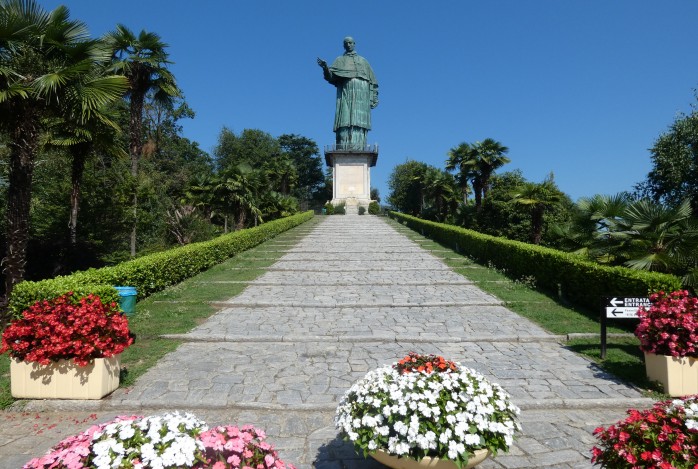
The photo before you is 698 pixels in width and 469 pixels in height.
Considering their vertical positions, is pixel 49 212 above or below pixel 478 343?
above

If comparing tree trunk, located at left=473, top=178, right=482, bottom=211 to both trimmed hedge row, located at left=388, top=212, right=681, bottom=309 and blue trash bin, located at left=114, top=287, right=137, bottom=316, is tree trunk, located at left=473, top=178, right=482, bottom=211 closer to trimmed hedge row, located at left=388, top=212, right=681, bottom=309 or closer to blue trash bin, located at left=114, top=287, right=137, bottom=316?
trimmed hedge row, located at left=388, top=212, right=681, bottom=309

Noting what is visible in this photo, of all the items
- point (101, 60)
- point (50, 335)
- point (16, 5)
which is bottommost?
point (50, 335)

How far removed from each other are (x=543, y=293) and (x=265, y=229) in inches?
733

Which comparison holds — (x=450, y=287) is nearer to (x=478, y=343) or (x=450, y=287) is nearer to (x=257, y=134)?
(x=478, y=343)

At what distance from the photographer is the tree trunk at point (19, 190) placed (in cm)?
902

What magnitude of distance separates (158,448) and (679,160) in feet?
80.8

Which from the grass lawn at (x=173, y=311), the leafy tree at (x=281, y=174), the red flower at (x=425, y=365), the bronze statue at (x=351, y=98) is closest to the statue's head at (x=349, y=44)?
the bronze statue at (x=351, y=98)

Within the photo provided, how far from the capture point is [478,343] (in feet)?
27.2

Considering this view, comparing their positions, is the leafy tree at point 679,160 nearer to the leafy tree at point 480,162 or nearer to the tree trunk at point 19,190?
the leafy tree at point 480,162

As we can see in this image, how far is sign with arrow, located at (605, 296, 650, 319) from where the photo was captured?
688 centimetres

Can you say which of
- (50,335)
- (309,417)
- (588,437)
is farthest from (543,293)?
(50,335)

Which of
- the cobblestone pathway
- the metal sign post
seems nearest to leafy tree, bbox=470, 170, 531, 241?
the cobblestone pathway

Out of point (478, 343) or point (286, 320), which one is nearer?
point (478, 343)

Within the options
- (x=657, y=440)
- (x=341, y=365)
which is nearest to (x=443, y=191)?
(x=341, y=365)
